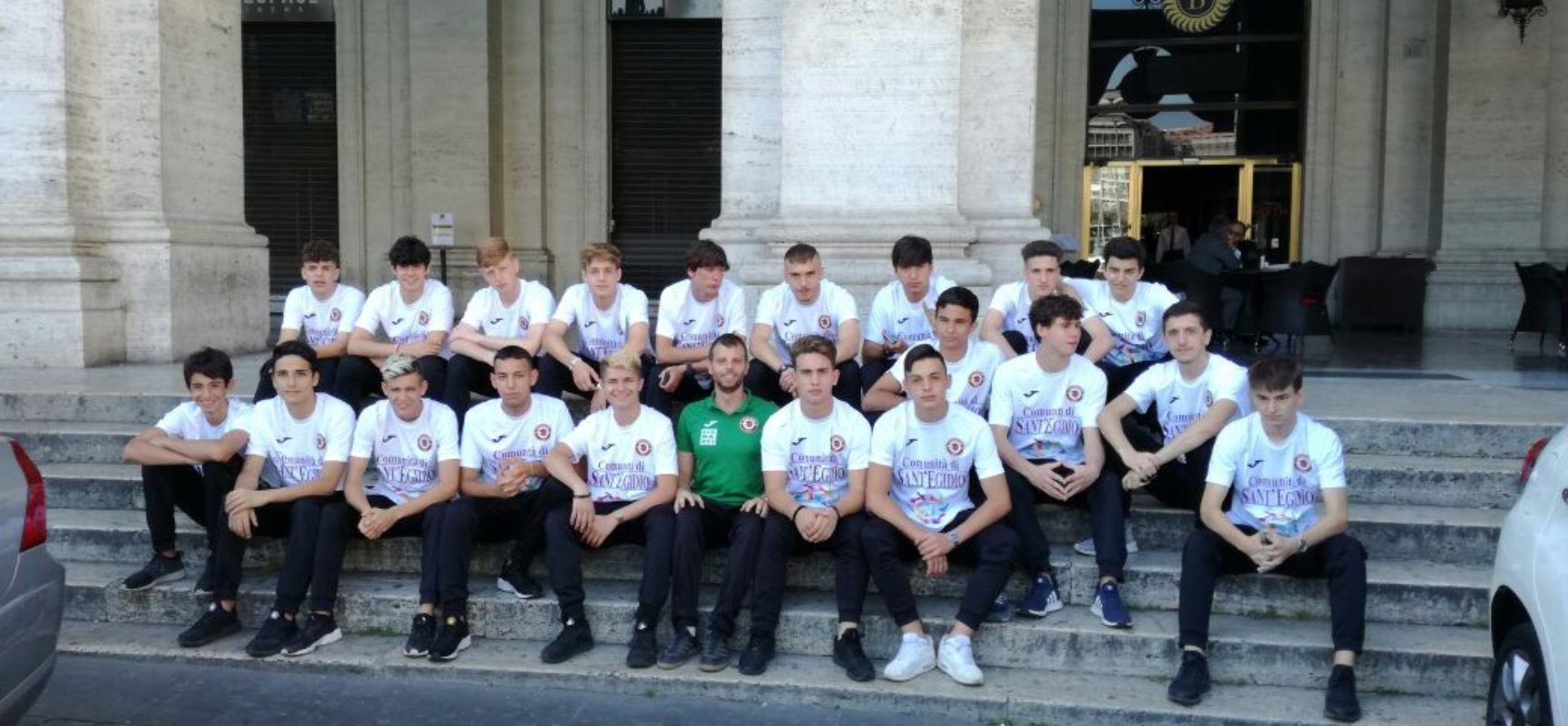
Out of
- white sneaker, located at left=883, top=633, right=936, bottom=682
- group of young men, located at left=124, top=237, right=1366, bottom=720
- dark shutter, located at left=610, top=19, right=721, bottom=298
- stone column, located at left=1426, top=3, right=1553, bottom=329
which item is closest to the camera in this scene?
white sneaker, located at left=883, top=633, right=936, bottom=682

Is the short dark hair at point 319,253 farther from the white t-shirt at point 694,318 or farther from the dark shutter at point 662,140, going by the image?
the dark shutter at point 662,140

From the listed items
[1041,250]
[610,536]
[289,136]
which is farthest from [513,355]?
[289,136]

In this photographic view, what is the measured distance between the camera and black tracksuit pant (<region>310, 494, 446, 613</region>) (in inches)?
226

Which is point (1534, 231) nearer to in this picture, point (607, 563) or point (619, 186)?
point (619, 186)

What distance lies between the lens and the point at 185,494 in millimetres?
6332

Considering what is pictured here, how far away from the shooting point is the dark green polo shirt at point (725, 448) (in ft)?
19.6

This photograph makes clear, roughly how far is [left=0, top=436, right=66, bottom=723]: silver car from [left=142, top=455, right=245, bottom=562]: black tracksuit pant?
1.81 meters

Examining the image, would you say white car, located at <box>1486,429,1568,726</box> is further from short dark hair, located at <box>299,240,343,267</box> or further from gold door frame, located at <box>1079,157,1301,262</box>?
gold door frame, located at <box>1079,157,1301,262</box>

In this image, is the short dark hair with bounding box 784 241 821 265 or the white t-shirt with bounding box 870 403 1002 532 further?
the short dark hair with bounding box 784 241 821 265

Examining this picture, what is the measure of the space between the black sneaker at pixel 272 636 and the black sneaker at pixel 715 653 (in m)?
1.85

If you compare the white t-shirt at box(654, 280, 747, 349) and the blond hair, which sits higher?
the blond hair

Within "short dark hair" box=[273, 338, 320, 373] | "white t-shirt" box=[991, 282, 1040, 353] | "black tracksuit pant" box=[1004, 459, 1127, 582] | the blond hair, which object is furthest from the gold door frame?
"short dark hair" box=[273, 338, 320, 373]

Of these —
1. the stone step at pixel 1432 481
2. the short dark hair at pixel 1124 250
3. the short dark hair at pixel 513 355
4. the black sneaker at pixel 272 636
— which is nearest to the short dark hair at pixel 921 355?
the short dark hair at pixel 513 355

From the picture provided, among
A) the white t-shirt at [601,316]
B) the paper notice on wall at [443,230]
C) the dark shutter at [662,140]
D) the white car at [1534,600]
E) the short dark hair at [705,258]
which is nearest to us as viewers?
the white car at [1534,600]
